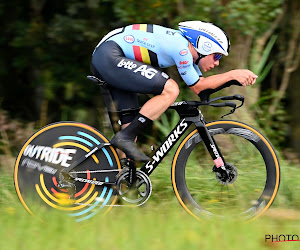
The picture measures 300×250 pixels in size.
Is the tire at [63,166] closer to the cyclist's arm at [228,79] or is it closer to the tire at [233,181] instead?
the tire at [233,181]

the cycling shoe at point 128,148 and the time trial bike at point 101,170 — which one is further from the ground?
the cycling shoe at point 128,148

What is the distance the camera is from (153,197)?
17.1ft

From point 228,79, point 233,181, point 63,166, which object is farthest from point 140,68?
point 233,181

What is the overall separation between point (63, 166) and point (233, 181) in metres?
1.34

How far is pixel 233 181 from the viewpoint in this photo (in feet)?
15.0

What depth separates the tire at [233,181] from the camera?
14.8 feet

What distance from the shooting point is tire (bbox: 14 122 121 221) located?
4.65 m

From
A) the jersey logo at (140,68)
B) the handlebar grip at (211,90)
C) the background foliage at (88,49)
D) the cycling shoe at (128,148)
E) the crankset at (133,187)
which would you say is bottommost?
the background foliage at (88,49)

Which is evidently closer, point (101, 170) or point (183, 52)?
point (183, 52)

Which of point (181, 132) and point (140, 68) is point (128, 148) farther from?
point (140, 68)

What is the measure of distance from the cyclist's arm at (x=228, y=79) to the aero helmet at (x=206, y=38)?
178 mm

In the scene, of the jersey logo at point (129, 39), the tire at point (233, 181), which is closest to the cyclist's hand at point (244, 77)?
the tire at point (233, 181)

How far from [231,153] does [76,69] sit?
3185mm

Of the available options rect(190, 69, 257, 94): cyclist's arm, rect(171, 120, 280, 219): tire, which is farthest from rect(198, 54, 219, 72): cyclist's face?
rect(171, 120, 280, 219): tire
